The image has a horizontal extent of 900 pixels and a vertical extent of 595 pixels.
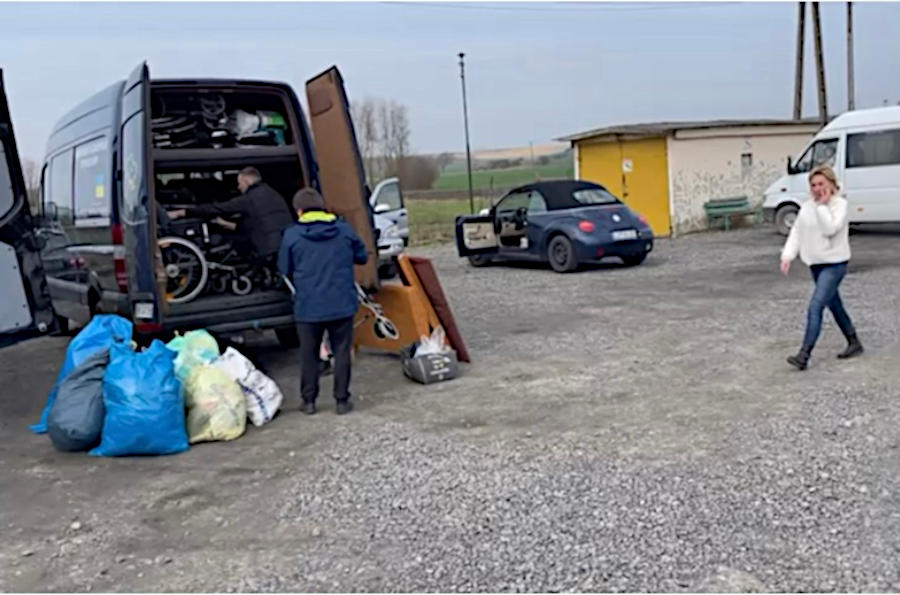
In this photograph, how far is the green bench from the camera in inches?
802

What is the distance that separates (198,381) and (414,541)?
7.99ft

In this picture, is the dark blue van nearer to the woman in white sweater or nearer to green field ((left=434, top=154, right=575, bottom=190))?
the woman in white sweater

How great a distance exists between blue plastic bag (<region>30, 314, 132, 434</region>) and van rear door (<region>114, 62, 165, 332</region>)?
0.13 metres

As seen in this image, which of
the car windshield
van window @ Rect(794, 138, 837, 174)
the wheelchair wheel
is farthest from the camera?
van window @ Rect(794, 138, 837, 174)

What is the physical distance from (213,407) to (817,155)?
14.4m

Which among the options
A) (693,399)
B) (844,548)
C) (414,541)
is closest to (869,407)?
(693,399)

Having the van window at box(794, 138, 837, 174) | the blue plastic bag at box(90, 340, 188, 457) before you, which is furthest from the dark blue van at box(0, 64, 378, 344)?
the van window at box(794, 138, 837, 174)

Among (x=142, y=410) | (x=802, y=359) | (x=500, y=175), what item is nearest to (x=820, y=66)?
(x=500, y=175)

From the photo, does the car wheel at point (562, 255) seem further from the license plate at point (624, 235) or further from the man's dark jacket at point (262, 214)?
the man's dark jacket at point (262, 214)

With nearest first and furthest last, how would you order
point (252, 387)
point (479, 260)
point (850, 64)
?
point (252, 387)
point (479, 260)
point (850, 64)

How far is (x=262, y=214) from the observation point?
7934 mm

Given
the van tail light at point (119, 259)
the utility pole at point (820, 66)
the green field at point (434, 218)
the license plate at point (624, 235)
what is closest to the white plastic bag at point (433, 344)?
the van tail light at point (119, 259)

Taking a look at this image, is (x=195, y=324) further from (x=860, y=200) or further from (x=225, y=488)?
(x=860, y=200)

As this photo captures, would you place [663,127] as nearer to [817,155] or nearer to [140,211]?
[817,155]
